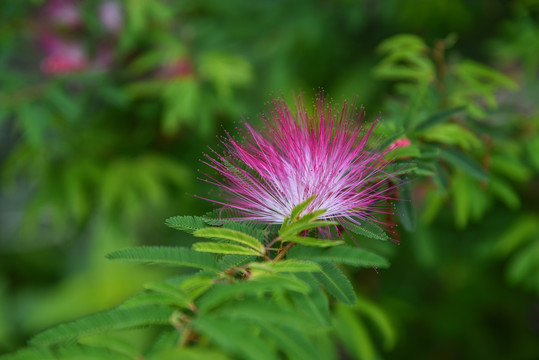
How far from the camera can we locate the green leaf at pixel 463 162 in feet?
4.35

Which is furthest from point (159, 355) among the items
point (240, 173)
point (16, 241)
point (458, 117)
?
point (16, 241)

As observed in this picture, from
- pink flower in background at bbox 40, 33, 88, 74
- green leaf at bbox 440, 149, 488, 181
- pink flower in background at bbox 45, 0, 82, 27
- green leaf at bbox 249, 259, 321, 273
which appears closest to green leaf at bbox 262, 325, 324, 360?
green leaf at bbox 249, 259, 321, 273

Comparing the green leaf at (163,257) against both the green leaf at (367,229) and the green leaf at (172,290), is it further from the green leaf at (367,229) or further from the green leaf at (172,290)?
the green leaf at (367,229)

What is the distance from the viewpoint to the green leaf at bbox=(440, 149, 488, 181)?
4.35 ft

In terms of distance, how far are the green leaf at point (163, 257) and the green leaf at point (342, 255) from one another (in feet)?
0.47

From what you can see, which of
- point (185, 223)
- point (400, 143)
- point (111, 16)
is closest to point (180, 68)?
point (111, 16)

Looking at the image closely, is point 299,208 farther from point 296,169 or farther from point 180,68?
point 180,68

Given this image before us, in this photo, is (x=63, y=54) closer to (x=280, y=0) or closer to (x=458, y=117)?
(x=280, y=0)

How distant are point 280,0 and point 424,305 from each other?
195 cm

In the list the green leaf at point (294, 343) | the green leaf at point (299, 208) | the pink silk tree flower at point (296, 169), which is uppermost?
the pink silk tree flower at point (296, 169)

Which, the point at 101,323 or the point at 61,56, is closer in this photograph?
the point at 101,323

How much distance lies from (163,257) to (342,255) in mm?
282

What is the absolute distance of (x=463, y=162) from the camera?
Answer: 1.35 meters

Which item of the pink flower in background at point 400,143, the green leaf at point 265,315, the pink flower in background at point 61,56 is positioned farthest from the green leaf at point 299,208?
the pink flower in background at point 61,56
